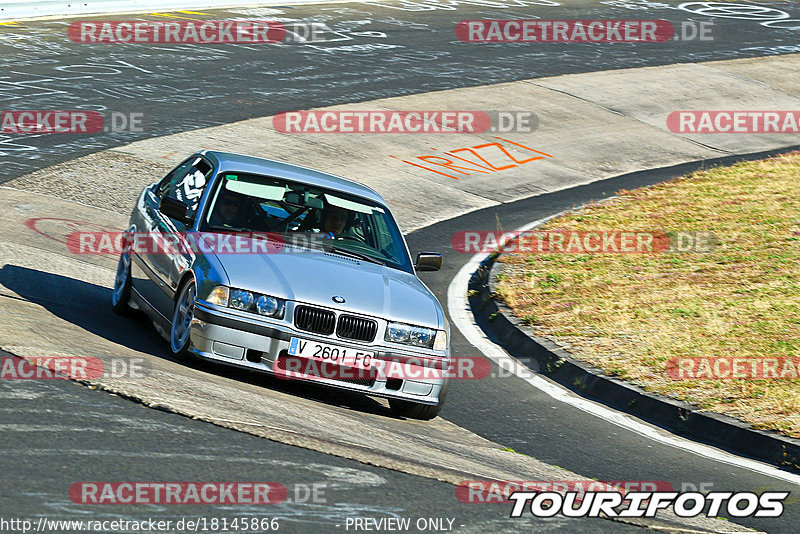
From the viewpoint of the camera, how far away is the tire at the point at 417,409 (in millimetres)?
7785

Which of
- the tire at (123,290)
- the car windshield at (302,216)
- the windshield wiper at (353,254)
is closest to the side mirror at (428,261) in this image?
the car windshield at (302,216)

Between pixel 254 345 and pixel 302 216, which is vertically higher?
pixel 302 216

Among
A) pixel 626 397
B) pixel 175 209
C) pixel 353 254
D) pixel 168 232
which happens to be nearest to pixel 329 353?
pixel 353 254

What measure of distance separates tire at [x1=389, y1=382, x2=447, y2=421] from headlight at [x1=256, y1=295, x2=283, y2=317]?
1158 mm

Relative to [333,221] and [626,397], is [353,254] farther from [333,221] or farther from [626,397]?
[626,397]

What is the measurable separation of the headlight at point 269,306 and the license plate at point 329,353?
21cm

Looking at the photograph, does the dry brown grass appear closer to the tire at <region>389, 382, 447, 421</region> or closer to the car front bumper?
the tire at <region>389, 382, 447, 421</region>

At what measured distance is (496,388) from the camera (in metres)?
9.16

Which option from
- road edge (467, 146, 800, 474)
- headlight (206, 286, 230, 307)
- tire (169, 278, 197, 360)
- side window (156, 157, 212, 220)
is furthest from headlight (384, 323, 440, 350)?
road edge (467, 146, 800, 474)

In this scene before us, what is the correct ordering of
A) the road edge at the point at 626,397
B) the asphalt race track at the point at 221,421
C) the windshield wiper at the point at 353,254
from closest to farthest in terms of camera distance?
the asphalt race track at the point at 221,421
the road edge at the point at 626,397
the windshield wiper at the point at 353,254

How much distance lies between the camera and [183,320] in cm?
769

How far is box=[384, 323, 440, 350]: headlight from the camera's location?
24.6 ft

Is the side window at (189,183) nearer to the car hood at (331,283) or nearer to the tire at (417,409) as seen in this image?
the car hood at (331,283)

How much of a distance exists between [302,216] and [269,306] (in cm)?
141
